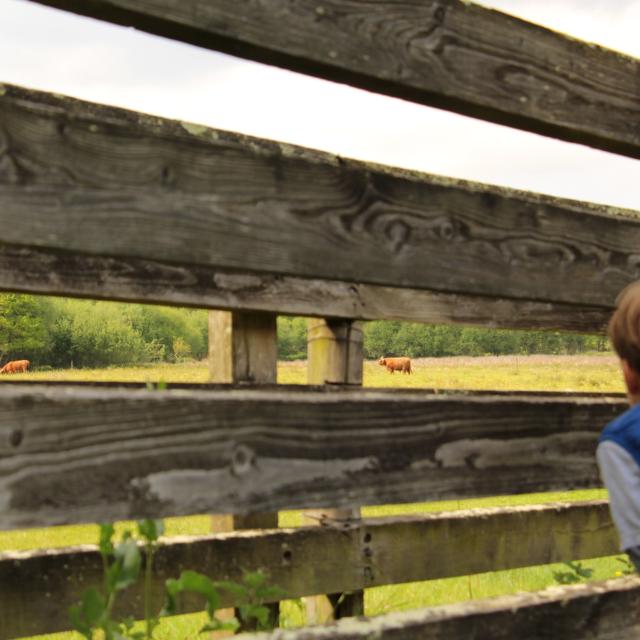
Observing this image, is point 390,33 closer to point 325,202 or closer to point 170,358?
point 325,202

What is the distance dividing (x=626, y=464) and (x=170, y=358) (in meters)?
64.4

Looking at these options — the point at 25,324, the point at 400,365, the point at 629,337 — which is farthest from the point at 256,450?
the point at 25,324

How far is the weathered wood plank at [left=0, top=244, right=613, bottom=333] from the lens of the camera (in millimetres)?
2908

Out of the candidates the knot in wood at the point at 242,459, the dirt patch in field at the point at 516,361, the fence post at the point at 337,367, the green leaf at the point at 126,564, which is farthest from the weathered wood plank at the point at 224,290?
the dirt patch in field at the point at 516,361

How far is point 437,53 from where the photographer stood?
217 cm

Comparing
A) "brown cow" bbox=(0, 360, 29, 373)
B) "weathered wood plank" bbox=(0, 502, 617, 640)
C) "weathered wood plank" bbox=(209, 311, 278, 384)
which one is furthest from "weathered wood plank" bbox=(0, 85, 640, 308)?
"brown cow" bbox=(0, 360, 29, 373)

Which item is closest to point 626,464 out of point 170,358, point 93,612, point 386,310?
point 93,612

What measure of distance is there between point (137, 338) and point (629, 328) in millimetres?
62413

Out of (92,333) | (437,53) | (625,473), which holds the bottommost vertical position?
(625,473)

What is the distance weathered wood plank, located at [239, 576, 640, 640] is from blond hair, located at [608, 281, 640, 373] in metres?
0.72

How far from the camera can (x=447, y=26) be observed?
2199mm

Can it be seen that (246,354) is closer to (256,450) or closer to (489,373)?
(256,450)

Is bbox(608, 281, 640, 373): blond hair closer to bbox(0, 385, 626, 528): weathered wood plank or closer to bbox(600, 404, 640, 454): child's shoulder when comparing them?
bbox(600, 404, 640, 454): child's shoulder

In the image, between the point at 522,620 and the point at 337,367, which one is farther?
the point at 337,367
